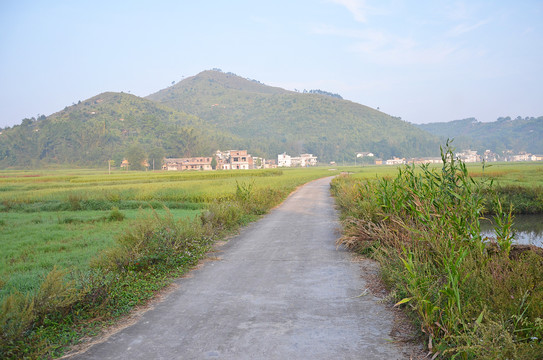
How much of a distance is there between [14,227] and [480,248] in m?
16.4

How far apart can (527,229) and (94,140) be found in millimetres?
116631

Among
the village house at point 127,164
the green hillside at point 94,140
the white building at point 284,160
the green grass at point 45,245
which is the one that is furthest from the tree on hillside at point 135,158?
the green grass at point 45,245

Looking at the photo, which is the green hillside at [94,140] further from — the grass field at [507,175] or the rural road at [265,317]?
the rural road at [265,317]

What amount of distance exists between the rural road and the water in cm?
786

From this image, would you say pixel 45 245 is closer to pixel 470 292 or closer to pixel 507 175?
pixel 470 292

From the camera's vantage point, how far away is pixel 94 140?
114 metres

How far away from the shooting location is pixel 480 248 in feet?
16.2

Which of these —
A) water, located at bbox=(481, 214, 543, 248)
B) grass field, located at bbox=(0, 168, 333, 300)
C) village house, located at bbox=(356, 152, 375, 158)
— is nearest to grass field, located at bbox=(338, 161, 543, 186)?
water, located at bbox=(481, 214, 543, 248)

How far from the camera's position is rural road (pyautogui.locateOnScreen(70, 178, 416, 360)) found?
4.03 meters

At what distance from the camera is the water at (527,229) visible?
12868 millimetres

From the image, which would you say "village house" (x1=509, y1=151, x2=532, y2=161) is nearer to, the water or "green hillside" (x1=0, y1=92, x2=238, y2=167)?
"green hillside" (x1=0, y1=92, x2=238, y2=167)

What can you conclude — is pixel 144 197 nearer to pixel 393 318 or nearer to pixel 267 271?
pixel 267 271

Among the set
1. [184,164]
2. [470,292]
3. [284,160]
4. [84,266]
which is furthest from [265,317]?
[284,160]

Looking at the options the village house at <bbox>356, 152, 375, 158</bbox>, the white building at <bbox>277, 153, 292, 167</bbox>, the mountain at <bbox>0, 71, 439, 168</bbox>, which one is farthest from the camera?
the village house at <bbox>356, 152, 375, 158</bbox>
